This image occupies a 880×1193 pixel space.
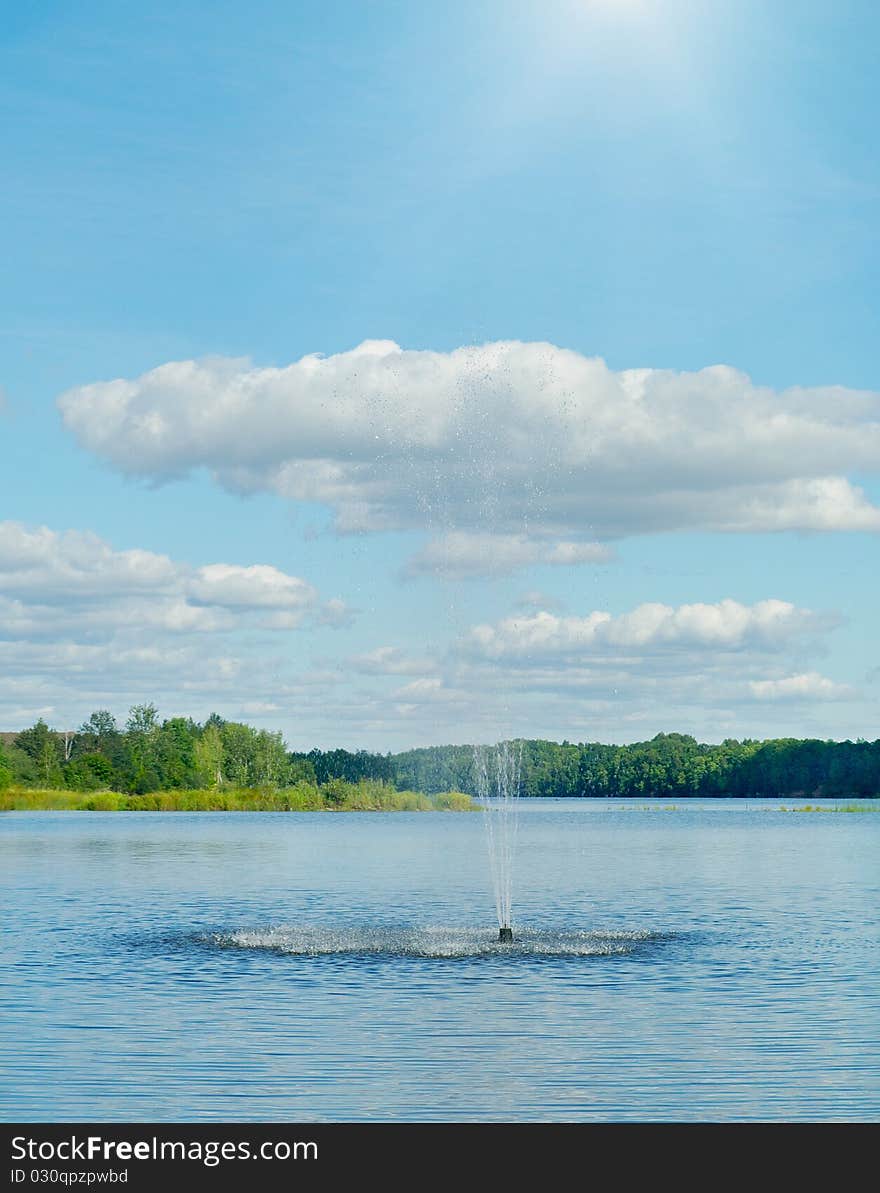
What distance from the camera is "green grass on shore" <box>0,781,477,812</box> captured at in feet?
536

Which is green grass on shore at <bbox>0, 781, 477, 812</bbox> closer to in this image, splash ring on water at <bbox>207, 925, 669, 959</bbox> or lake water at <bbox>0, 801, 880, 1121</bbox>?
lake water at <bbox>0, 801, 880, 1121</bbox>

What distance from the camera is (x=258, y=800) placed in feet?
577

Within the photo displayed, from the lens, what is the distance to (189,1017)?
26.0m

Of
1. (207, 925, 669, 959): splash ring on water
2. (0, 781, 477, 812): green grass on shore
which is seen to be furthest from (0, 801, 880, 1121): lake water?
(0, 781, 477, 812): green grass on shore

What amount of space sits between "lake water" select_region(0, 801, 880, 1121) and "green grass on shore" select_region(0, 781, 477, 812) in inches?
3886

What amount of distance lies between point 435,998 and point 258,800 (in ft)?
Answer: 493

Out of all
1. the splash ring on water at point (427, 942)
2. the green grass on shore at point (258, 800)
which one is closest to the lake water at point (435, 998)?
the splash ring on water at point (427, 942)

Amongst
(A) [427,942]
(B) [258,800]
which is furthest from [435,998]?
(B) [258,800]

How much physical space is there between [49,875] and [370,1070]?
4614 centimetres

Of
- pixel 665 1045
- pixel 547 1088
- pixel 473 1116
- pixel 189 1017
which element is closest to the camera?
pixel 473 1116

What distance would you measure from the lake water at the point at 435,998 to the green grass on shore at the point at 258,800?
98.7m

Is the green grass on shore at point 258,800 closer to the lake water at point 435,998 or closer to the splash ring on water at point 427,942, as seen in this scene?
the lake water at point 435,998
